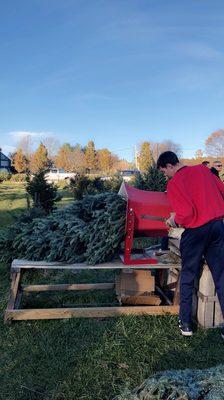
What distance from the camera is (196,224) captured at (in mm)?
3701

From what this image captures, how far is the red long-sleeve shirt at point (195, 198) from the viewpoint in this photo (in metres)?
3.70

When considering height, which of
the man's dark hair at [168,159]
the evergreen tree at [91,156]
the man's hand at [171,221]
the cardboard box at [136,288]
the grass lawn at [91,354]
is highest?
the evergreen tree at [91,156]

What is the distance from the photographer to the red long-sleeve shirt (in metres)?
3.70

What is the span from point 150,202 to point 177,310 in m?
1.23

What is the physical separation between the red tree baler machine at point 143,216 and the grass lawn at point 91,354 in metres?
0.66

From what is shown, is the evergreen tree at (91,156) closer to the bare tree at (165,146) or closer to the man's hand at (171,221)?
the bare tree at (165,146)

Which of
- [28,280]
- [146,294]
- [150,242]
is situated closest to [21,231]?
[28,280]

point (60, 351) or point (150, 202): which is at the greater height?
point (150, 202)

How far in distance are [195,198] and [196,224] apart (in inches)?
9.8

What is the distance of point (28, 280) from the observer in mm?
5984

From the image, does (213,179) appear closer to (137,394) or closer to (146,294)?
(146,294)

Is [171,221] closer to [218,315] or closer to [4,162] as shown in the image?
[218,315]

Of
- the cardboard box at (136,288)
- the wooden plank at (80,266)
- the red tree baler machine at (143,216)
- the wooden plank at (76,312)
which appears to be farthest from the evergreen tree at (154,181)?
the wooden plank at (76,312)

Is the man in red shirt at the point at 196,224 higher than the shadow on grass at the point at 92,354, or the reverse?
the man in red shirt at the point at 196,224
